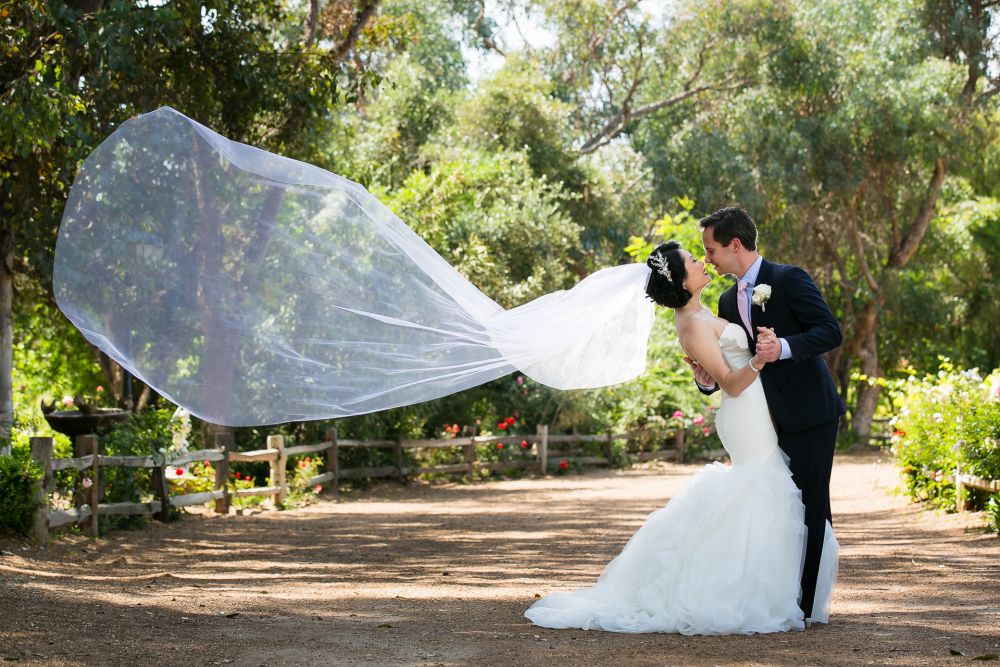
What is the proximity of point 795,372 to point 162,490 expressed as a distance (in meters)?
7.86

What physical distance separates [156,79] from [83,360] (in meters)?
9.62

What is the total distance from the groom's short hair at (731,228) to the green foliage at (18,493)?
6.13m

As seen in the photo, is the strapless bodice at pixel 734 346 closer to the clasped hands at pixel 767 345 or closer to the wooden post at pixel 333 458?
the clasped hands at pixel 767 345

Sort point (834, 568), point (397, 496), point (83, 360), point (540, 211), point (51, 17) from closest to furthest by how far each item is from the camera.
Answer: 1. point (834, 568)
2. point (51, 17)
3. point (397, 496)
4. point (83, 360)
5. point (540, 211)

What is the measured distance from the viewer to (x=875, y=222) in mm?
27984

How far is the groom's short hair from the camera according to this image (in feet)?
17.6

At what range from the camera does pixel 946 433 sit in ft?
35.2

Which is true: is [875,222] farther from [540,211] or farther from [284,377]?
[284,377]

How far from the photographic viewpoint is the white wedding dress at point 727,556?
527cm

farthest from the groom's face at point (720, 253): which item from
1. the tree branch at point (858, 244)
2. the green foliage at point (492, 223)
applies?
the tree branch at point (858, 244)

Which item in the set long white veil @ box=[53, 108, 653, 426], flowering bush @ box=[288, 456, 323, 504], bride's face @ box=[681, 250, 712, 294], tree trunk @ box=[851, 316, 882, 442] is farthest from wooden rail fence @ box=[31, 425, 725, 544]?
tree trunk @ box=[851, 316, 882, 442]

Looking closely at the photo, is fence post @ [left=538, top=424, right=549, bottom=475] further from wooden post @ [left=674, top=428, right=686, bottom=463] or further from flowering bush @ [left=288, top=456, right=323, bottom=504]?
flowering bush @ [left=288, top=456, right=323, bottom=504]

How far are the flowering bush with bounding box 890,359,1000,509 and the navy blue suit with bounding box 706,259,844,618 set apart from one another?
5.14 m

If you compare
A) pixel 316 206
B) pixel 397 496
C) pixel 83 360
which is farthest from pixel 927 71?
pixel 316 206
